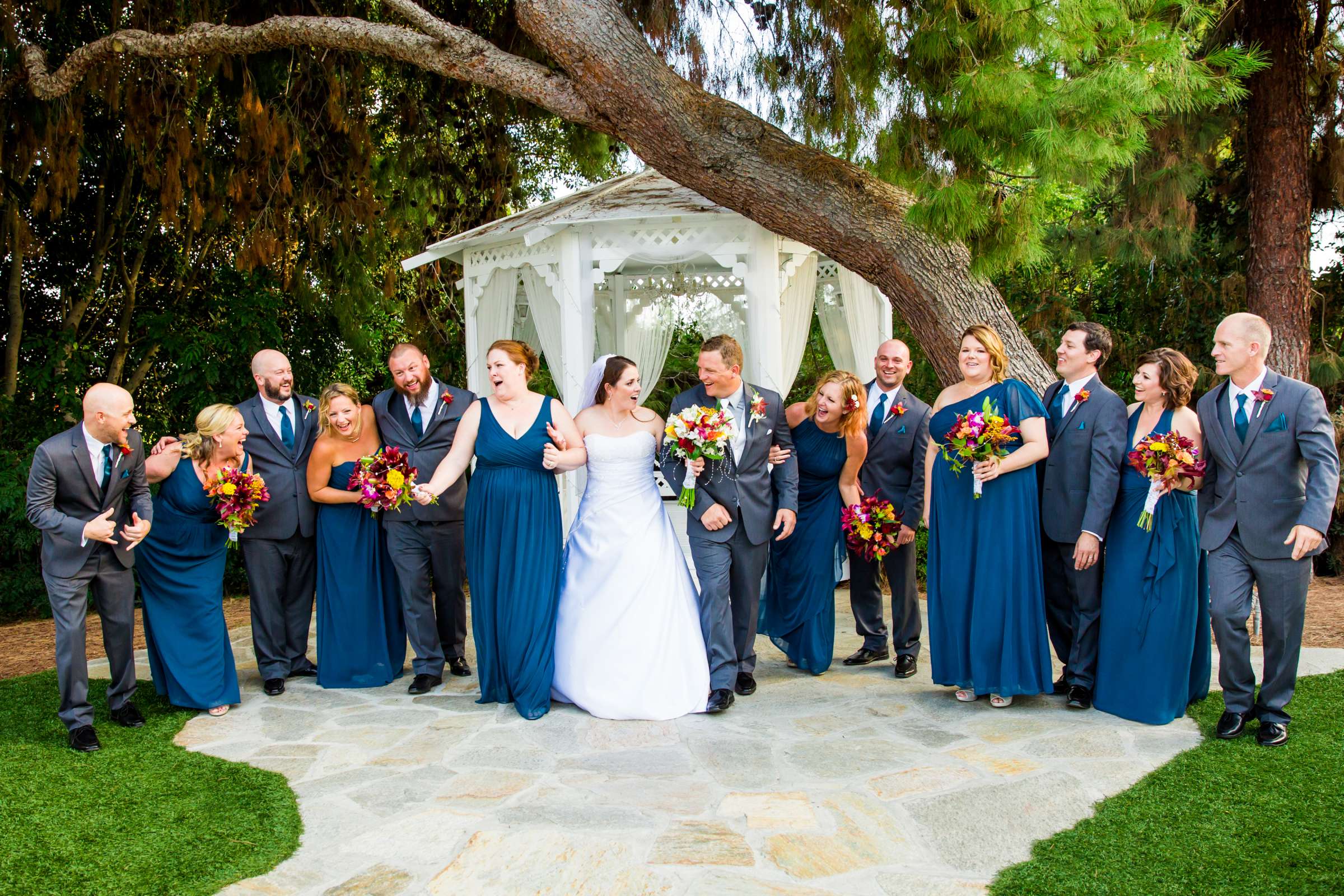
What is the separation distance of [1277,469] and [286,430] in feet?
17.1

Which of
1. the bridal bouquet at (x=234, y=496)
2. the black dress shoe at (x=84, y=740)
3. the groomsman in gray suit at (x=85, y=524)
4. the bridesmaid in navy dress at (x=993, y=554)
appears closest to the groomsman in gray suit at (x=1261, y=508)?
the bridesmaid in navy dress at (x=993, y=554)

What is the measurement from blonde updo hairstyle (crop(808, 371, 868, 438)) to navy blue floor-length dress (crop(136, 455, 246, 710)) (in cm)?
349

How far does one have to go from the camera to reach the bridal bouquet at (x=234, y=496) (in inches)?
221

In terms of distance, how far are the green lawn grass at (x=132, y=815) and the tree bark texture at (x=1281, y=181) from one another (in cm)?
784

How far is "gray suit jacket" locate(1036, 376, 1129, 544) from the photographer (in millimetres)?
5254

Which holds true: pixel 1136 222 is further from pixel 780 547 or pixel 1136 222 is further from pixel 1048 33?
pixel 780 547

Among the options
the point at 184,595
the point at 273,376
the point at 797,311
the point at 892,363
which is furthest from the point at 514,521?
the point at 797,311

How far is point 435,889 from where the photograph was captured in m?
3.56

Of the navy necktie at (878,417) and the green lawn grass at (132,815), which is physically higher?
the navy necktie at (878,417)

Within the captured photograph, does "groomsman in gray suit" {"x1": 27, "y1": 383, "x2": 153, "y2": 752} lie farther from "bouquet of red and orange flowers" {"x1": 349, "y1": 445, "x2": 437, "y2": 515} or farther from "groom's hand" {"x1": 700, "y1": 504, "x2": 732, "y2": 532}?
"groom's hand" {"x1": 700, "y1": 504, "x2": 732, "y2": 532}

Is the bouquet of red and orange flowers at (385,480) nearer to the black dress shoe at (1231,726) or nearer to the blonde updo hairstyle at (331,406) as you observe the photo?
the blonde updo hairstyle at (331,406)

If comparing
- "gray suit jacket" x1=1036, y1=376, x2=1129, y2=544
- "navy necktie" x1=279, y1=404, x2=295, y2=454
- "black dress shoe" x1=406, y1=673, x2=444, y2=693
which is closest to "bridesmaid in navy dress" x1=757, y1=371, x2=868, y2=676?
"gray suit jacket" x1=1036, y1=376, x2=1129, y2=544

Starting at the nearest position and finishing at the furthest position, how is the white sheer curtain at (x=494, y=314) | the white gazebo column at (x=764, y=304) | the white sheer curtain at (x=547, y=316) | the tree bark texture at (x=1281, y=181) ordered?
the tree bark texture at (x=1281, y=181), the white gazebo column at (x=764, y=304), the white sheer curtain at (x=547, y=316), the white sheer curtain at (x=494, y=314)

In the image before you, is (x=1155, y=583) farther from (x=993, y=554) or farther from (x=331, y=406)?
(x=331, y=406)
